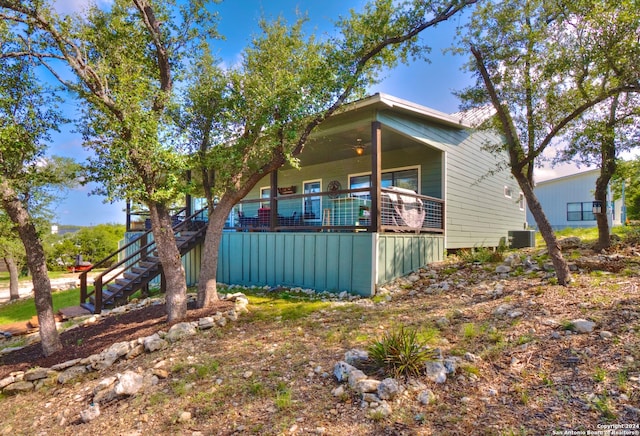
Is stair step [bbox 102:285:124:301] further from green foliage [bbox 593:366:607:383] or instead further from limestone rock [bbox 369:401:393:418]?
green foliage [bbox 593:366:607:383]

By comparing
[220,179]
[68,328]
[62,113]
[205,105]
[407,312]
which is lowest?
[68,328]

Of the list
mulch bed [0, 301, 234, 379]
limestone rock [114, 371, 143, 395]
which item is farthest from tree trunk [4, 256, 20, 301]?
limestone rock [114, 371, 143, 395]

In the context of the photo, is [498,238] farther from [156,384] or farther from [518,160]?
[156,384]

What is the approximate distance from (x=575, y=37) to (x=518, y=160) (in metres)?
2.11

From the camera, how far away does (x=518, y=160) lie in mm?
6094

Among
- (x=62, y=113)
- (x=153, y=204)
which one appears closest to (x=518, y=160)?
(x=153, y=204)

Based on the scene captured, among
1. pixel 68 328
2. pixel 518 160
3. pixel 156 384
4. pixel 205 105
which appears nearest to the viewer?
pixel 156 384

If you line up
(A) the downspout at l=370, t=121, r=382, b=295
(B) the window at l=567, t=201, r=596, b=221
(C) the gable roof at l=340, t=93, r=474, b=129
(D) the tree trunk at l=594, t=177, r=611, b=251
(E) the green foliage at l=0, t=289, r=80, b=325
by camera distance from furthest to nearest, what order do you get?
1. (B) the window at l=567, t=201, r=596, b=221
2. (E) the green foliage at l=0, t=289, r=80, b=325
3. (D) the tree trunk at l=594, t=177, r=611, b=251
4. (C) the gable roof at l=340, t=93, r=474, b=129
5. (A) the downspout at l=370, t=121, r=382, b=295

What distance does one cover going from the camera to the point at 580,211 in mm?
21000

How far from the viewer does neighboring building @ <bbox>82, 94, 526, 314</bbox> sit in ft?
23.3

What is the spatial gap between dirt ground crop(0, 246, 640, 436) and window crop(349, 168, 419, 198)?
494 centimetres

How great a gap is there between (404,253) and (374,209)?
4.81 feet

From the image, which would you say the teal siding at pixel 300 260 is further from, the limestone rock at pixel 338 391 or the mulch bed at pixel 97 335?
the limestone rock at pixel 338 391

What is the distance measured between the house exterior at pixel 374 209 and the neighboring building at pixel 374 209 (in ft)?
0.09
